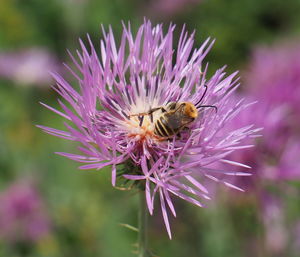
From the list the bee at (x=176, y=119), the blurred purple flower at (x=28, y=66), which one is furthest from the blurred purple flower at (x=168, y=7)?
the bee at (x=176, y=119)

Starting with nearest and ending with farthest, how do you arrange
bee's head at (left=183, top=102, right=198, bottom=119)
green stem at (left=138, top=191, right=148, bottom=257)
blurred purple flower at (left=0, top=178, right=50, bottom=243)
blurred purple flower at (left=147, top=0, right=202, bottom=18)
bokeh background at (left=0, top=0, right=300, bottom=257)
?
green stem at (left=138, top=191, right=148, bottom=257) < bee's head at (left=183, top=102, right=198, bottom=119) < bokeh background at (left=0, top=0, right=300, bottom=257) < blurred purple flower at (left=0, top=178, right=50, bottom=243) < blurred purple flower at (left=147, top=0, right=202, bottom=18)

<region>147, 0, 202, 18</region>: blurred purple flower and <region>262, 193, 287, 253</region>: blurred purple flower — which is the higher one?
<region>147, 0, 202, 18</region>: blurred purple flower

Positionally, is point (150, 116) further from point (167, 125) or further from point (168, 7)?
point (168, 7)

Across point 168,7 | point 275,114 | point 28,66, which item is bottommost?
point 275,114

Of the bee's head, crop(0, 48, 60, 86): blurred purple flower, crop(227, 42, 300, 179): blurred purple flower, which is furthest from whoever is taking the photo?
crop(0, 48, 60, 86): blurred purple flower

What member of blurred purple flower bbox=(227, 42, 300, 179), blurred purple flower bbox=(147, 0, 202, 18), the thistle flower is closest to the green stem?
the thistle flower

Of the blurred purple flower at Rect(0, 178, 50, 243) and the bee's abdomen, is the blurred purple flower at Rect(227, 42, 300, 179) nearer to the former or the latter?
the bee's abdomen

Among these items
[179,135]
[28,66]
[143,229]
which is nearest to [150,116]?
[179,135]
